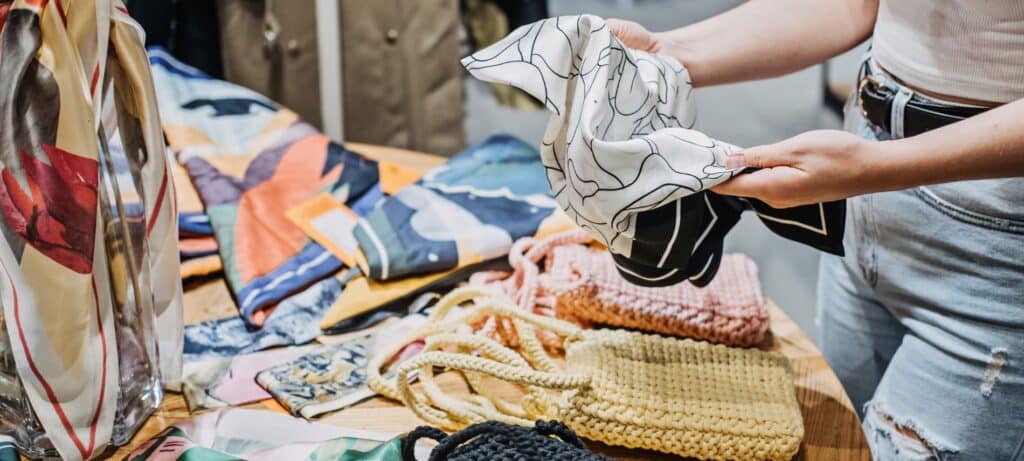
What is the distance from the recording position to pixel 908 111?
926 millimetres

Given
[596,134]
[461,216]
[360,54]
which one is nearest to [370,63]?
[360,54]

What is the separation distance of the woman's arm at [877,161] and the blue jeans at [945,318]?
0.11 metres

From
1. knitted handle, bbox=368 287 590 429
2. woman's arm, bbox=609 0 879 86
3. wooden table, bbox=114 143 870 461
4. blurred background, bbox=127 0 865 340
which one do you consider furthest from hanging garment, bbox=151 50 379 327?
woman's arm, bbox=609 0 879 86

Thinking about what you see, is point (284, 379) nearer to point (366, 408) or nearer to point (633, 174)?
point (366, 408)

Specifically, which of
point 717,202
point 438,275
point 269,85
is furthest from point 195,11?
point 717,202

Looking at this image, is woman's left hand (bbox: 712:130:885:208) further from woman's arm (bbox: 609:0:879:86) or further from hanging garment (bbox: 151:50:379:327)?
hanging garment (bbox: 151:50:379:327)

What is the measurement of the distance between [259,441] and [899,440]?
1.93 feet

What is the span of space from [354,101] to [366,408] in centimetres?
120

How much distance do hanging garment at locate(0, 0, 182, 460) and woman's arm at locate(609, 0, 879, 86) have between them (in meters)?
0.51

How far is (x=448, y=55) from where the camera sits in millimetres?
2039

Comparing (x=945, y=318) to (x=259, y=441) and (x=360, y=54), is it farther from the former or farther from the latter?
(x=360, y=54)

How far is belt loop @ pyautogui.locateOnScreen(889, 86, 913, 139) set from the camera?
0.93m

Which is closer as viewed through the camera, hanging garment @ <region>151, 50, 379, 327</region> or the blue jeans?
the blue jeans

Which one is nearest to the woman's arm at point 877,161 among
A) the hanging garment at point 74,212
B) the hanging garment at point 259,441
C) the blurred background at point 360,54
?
the hanging garment at point 259,441
